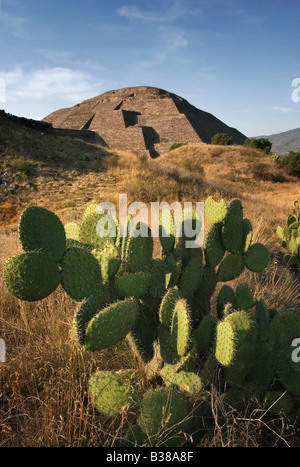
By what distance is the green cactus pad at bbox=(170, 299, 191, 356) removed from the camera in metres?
1.42

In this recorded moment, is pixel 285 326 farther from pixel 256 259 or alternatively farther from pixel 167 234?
pixel 167 234

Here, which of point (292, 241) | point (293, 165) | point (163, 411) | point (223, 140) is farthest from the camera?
point (223, 140)

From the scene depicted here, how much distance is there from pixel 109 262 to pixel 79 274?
18cm

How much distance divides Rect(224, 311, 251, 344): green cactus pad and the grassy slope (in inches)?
12.3

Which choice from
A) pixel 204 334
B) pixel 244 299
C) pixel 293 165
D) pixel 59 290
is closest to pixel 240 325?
pixel 204 334

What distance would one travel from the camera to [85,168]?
1240cm

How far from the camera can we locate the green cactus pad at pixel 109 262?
64.6 inches

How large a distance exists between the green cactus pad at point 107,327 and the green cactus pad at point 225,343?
40 centimetres

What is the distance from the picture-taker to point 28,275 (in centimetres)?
135

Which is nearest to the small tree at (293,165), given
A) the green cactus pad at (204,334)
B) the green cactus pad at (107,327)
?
the green cactus pad at (204,334)

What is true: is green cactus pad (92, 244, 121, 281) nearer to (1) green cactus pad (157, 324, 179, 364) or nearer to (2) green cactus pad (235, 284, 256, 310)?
(1) green cactus pad (157, 324, 179, 364)

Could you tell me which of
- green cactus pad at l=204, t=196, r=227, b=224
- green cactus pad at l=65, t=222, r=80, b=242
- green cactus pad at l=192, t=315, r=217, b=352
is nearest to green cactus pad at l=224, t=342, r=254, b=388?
green cactus pad at l=192, t=315, r=217, b=352
